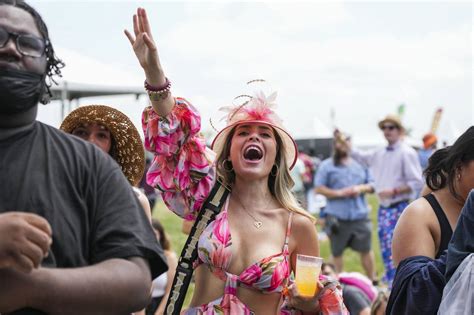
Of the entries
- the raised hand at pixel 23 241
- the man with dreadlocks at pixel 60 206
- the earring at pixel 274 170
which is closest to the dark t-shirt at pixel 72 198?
the man with dreadlocks at pixel 60 206

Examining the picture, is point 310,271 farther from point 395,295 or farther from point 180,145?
point 180,145

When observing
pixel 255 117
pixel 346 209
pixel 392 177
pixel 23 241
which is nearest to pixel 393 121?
pixel 392 177

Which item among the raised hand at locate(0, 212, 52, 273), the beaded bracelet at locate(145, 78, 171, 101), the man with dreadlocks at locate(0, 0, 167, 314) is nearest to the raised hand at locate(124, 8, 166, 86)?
the beaded bracelet at locate(145, 78, 171, 101)

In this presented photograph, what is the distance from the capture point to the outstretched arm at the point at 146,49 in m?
2.96

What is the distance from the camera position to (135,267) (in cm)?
173

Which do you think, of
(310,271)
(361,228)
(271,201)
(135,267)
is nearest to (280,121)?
(271,201)

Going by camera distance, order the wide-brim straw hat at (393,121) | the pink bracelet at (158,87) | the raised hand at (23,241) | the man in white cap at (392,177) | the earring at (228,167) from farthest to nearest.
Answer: the wide-brim straw hat at (393,121) < the man in white cap at (392,177) < the earring at (228,167) < the pink bracelet at (158,87) < the raised hand at (23,241)

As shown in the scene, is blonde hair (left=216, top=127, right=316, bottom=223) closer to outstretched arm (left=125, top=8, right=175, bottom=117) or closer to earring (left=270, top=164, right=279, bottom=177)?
earring (left=270, top=164, right=279, bottom=177)

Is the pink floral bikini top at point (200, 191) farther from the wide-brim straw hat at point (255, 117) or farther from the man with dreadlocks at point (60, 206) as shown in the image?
the man with dreadlocks at point (60, 206)

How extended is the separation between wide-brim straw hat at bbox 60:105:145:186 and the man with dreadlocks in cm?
186

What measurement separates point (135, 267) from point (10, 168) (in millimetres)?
358

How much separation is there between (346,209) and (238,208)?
19.6 feet

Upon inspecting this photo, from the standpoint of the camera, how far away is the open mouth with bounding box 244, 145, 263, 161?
3736 millimetres

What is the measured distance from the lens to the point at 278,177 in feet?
12.8
